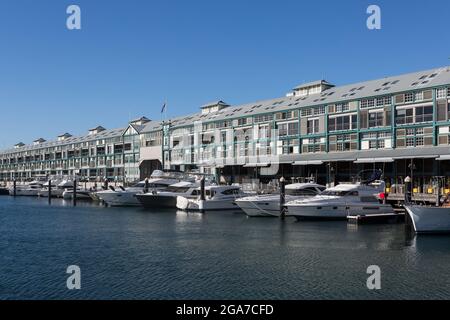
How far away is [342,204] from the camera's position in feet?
158

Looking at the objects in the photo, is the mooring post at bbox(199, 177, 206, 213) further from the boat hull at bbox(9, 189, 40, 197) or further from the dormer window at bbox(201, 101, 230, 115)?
the boat hull at bbox(9, 189, 40, 197)

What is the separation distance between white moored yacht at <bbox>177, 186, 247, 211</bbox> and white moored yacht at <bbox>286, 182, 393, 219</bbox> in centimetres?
1361

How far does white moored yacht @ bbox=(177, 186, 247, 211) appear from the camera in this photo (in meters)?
60.4

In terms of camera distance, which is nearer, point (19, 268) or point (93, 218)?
point (19, 268)

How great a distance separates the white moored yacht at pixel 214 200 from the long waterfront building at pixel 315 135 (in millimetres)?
12906

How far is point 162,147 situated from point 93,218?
47648 mm

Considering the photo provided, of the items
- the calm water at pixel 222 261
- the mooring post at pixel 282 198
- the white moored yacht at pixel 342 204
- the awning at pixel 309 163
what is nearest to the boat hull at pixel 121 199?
the awning at pixel 309 163

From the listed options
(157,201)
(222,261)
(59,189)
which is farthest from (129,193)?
(222,261)

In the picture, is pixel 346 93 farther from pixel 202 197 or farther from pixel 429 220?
pixel 429 220

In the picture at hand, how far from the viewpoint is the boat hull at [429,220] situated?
37531mm
